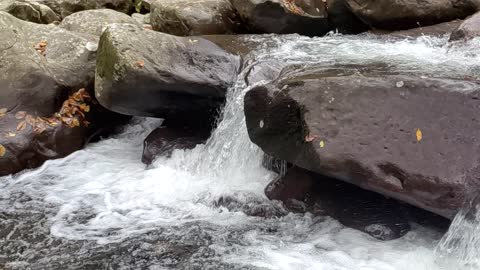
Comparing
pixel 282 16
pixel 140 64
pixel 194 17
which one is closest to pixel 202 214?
pixel 140 64

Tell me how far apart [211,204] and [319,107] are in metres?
1.56

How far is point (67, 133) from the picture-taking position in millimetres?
6758

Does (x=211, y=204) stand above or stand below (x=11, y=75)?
below

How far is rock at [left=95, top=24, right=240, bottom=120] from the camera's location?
5.77 m

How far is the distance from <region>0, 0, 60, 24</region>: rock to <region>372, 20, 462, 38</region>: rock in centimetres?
717

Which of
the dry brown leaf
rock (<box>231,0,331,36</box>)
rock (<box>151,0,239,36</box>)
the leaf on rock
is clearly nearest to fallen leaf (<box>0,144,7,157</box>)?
the dry brown leaf

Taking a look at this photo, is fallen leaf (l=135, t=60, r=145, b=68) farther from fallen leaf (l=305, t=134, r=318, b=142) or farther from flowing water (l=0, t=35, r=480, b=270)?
fallen leaf (l=305, t=134, r=318, b=142)

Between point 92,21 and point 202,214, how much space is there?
5.34 meters

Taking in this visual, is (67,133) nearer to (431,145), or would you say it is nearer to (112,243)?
(112,243)

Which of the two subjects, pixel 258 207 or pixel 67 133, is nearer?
pixel 258 207

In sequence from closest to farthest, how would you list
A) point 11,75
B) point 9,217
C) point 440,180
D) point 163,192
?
point 440,180 → point 9,217 → point 163,192 → point 11,75

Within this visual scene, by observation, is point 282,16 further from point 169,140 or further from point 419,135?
point 419,135

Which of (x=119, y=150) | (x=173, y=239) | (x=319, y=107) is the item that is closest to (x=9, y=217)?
(x=173, y=239)

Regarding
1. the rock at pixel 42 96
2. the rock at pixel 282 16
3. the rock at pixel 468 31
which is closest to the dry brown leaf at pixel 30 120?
the rock at pixel 42 96
